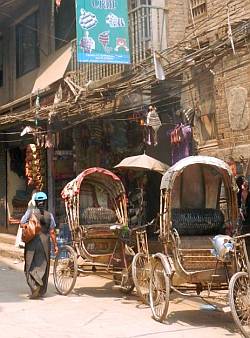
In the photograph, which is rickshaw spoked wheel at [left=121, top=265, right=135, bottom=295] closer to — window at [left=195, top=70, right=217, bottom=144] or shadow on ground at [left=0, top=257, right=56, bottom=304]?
shadow on ground at [left=0, top=257, right=56, bottom=304]

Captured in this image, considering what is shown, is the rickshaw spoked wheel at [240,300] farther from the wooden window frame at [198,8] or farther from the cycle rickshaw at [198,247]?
the wooden window frame at [198,8]

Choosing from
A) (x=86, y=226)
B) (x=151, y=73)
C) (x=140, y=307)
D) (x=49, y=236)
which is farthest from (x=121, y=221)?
(x=151, y=73)

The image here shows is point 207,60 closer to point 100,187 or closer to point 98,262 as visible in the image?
point 100,187

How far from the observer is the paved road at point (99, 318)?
673cm

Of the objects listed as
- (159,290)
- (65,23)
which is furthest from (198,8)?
(159,290)

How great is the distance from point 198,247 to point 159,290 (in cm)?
85

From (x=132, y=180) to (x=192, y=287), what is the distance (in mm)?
6383

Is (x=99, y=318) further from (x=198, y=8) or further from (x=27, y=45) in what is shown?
(x=27, y=45)

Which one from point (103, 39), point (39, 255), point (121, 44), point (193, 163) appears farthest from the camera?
point (121, 44)

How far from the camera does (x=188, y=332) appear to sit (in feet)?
22.2

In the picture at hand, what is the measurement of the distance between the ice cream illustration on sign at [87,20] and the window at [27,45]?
651cm

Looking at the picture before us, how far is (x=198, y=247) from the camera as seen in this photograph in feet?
25.3

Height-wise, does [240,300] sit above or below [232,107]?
below

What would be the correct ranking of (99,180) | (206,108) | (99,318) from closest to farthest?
(99,318), (99,180), (206,108)
